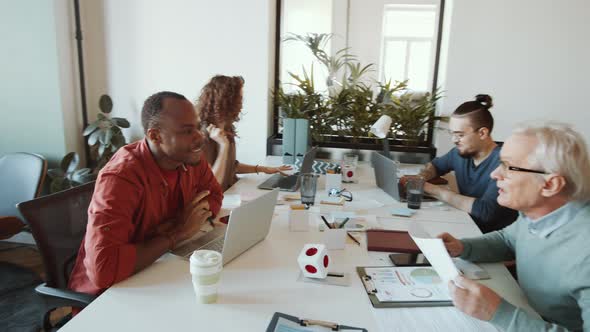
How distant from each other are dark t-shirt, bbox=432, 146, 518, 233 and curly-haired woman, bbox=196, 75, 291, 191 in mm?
1360

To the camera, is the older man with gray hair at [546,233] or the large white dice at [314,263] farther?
the large white dice at [314,263]

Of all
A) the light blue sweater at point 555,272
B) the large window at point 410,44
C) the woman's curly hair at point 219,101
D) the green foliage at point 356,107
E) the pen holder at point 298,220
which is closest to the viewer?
the light blue sweater at point 555,272

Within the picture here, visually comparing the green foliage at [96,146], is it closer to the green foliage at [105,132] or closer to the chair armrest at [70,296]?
the green foliage at [105,132]

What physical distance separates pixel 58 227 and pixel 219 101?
1.26 meters

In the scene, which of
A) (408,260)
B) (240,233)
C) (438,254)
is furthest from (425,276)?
(240,233)

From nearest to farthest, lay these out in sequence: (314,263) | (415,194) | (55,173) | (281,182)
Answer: (314,263), (415,194), (281,182), (55,173)

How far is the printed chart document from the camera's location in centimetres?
105

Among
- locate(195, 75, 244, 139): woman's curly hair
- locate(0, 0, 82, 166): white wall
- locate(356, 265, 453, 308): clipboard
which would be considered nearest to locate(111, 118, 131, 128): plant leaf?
locate(0, 0, 82, 166): white wall

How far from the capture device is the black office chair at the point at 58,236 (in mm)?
1302

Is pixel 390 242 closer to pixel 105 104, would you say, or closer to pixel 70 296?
pixel 70 296

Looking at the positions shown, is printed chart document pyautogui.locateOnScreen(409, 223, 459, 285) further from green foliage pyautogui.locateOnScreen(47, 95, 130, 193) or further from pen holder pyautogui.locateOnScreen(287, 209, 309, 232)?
green foliage pyautogui.locateOnScreen(47, 95, 130, 193)

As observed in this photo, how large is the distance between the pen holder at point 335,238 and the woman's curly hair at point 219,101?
1228 mm

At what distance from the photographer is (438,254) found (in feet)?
3.54

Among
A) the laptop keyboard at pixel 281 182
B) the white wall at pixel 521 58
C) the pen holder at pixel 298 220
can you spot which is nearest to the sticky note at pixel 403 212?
the pen holder at pixel 298 220
